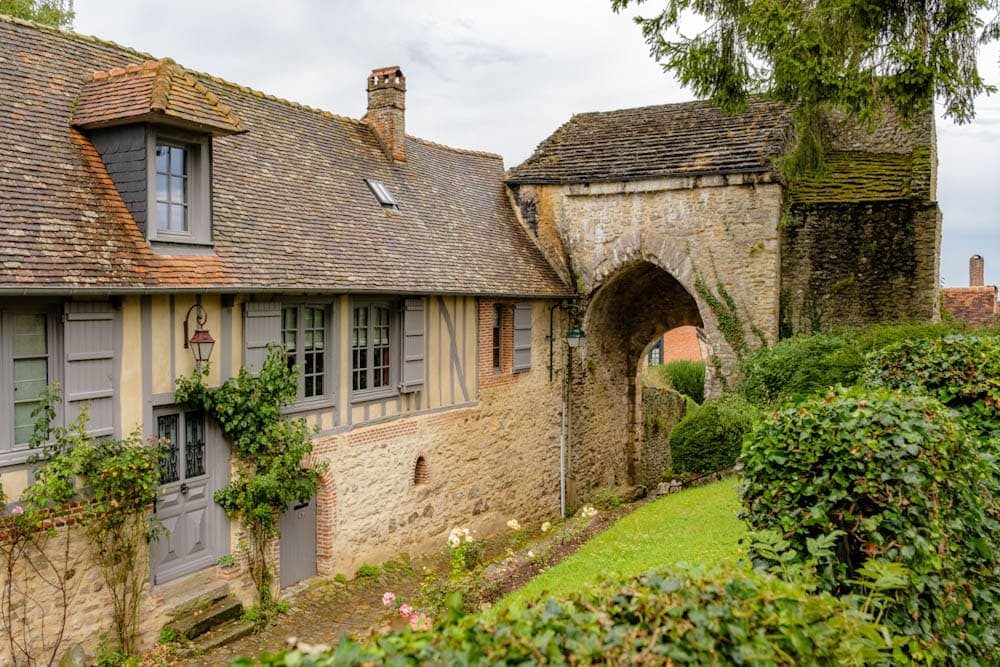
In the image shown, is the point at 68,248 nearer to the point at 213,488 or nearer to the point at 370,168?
the point at 213,488

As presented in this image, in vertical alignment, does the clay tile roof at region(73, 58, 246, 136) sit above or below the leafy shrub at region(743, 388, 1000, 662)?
above

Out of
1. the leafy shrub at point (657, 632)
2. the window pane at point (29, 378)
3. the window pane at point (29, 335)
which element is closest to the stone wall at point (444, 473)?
the window pane at point (29, 378)

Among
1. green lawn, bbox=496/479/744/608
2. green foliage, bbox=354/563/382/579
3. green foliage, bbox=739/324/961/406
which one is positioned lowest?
green foliage, bbox=354/563/382/579

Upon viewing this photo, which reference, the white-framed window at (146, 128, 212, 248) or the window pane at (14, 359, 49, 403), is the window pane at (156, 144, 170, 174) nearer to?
the white-framed window at (146, 128, 212, 248)

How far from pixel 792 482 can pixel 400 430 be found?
821 centimetres

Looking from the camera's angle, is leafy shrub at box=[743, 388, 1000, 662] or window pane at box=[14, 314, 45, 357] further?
window pane at box=[14, 314, 45, 357]

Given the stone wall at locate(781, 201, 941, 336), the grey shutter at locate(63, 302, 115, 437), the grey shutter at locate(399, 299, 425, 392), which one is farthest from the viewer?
the stone wall at locate(781, 201, 941, 336)

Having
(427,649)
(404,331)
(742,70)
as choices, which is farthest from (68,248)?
(742,70)

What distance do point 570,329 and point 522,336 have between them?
Result: 1.73 meters


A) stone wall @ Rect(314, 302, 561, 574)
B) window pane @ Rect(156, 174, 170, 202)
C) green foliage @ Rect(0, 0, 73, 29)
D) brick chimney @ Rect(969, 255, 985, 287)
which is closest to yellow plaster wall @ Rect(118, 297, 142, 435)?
window pane @ Rect(156, 174, 170, 202)

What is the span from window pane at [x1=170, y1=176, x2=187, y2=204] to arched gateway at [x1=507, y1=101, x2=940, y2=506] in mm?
8851

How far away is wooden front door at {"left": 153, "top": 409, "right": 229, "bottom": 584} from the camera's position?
354 inches

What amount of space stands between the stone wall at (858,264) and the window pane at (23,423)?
12297 mm

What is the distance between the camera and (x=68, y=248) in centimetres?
801
